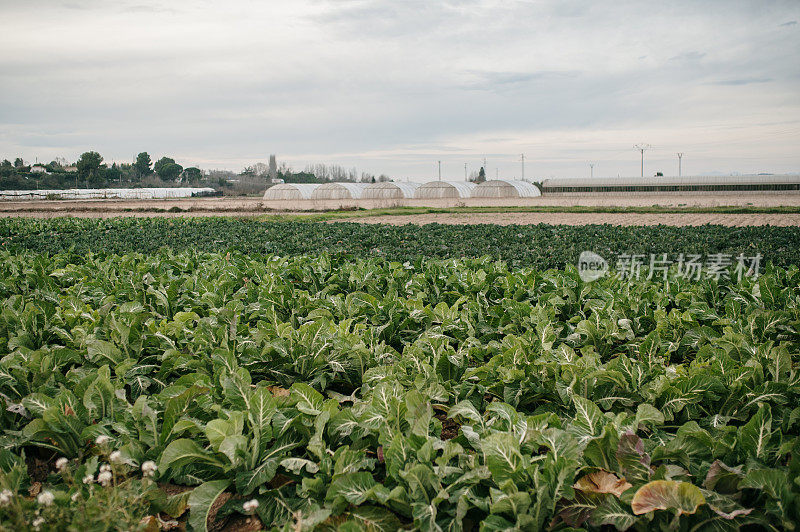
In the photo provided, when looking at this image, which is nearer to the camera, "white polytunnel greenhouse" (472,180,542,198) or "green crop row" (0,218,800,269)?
"green crop row" (0,218,800,269)

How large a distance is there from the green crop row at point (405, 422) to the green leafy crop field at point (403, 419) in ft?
0.05

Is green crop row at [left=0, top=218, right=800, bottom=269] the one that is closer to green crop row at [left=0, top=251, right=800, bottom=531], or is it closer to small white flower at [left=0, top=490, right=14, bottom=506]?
green crop row at [left=0, top=251, right=800, bottom=531]

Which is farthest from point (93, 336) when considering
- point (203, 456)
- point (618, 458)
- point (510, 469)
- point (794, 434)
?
point (794, 434)

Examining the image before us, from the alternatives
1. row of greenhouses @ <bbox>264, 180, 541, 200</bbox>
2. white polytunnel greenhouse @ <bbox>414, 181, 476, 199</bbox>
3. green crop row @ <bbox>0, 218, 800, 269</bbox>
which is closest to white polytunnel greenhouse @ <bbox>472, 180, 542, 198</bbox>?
row of greenhouses @ <bbox>264, 180, 541, 200</bbox>

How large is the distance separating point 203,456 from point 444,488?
1.27 m

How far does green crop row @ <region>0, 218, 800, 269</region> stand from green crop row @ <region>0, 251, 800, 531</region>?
6.16 meters

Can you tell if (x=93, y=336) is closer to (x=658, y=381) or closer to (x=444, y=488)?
(x=444, y=488)

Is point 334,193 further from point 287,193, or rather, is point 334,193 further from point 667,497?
point 667,497

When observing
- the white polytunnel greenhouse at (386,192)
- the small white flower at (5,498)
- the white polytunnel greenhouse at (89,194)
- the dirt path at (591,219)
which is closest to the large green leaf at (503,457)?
the small white flower at (5,498)

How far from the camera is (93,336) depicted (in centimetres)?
452

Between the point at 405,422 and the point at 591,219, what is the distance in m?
31.6

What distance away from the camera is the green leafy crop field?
2.32 m

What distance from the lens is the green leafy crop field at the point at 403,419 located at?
2.32 metres

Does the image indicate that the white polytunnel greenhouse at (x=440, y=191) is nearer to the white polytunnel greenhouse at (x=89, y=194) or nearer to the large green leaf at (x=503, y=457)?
the white polytunnel greenhouse at (x=89, y=194)
